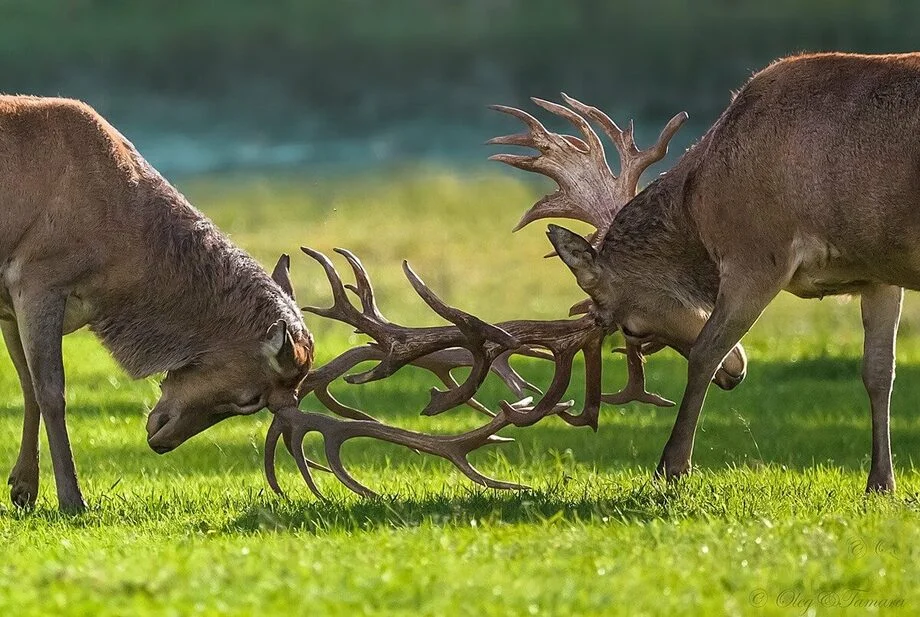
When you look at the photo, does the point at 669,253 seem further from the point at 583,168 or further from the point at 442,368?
the point at 442,368

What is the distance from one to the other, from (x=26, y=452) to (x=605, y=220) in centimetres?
382

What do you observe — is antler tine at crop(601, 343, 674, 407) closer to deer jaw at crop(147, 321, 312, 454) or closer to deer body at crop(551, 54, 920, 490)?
deer body at crop(551, 54, 920, 490)

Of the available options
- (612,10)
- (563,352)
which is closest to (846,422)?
(563,352)

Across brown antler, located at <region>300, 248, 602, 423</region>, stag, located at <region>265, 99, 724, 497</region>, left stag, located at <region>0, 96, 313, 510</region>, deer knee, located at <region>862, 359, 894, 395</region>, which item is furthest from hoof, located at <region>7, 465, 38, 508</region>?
deer knee, located at <region>862, 359, 894, 395</region>

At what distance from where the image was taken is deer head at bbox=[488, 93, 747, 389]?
31.8ft

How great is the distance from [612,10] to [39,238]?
52849 millimetres

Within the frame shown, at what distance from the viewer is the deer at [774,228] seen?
8711mm

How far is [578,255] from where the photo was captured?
974 cm

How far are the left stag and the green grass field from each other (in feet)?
1.98

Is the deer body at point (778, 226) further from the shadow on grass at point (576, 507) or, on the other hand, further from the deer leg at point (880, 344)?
the shadow on grass at point (576, 507)

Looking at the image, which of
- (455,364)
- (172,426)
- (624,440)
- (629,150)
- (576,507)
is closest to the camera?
(576,507)

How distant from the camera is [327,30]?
6291 centimetres

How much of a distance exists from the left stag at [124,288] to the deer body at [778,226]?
1.86 meters

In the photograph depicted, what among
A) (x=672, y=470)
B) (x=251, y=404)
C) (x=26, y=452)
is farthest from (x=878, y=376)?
(x=26, y=452)
